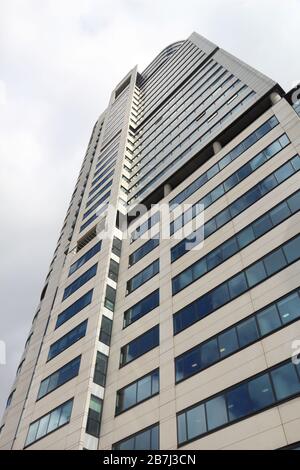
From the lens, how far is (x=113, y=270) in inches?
1577

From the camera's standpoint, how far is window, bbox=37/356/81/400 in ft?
105

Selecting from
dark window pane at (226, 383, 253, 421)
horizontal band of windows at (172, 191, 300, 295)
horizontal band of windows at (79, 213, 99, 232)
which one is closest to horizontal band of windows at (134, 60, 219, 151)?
horizontal band of windows at (79, 213, 99, 232)

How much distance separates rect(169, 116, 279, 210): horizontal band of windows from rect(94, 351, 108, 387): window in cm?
1728

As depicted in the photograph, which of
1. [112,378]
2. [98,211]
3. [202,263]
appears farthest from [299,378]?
[98,211]

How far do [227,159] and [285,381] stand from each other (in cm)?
2395

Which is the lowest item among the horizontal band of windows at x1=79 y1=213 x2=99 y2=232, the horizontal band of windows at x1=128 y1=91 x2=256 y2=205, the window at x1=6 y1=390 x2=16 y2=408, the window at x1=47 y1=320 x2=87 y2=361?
the window at x1=6 y1=390 x2=16 y2=408

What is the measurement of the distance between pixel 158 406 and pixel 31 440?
1200 cm

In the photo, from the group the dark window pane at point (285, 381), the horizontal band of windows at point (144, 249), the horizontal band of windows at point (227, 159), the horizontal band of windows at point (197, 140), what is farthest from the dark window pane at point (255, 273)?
the horizontal band of windows at point (197, 140)

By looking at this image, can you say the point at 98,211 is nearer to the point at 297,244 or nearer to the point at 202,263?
the point at 202,263

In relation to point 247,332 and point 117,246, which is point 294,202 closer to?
point 247,332

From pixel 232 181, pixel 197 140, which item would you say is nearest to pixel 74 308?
pixel 232 181

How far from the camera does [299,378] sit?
1923cm

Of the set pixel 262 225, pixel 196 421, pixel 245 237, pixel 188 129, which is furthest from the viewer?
pixel 188 129

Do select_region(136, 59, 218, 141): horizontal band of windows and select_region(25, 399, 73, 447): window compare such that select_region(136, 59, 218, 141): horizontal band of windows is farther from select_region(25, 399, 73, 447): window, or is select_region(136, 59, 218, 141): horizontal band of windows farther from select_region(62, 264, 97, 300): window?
select_region(25, 399, 73, 447): window
